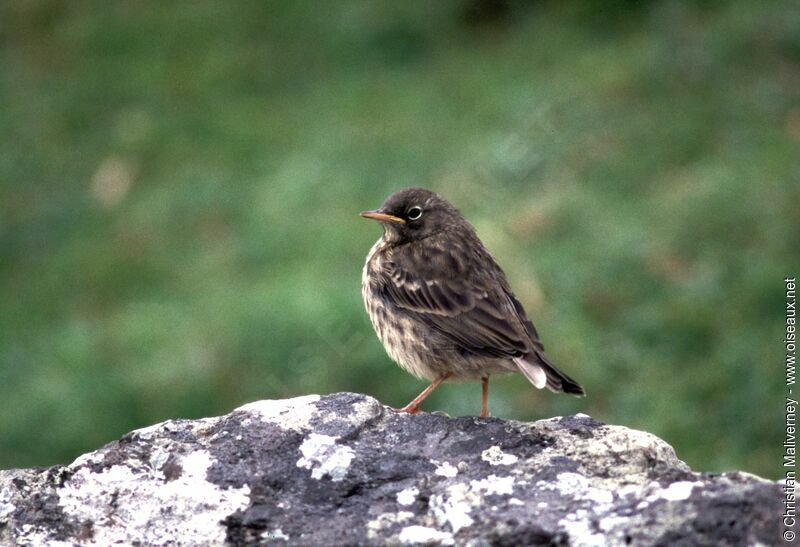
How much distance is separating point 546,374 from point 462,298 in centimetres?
79

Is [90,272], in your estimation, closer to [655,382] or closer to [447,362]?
[655,382]

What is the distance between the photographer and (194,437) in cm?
480

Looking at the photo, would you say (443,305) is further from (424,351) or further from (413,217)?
(413,217)

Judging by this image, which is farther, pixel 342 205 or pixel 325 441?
pixel 342 205

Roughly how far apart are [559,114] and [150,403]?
526 cm

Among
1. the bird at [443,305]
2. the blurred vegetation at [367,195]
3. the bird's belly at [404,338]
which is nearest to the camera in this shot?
the bird at [443,305]

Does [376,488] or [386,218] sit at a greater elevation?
[386,218]

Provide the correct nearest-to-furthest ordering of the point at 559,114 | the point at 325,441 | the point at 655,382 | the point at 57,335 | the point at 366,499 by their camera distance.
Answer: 1. the point at 366,499
2. the point at 325,441
3. the point at 655,382
4. the point at 57,335
5. the point at 559,114

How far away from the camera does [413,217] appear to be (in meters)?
7.63

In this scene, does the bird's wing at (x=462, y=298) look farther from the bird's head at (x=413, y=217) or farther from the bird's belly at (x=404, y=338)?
the bird's head at (x=413, y=217)

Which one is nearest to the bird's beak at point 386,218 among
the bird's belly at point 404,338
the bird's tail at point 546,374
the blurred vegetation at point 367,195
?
the bird's belly at point 404,338

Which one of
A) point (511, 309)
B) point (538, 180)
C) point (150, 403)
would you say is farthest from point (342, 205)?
point (511, 309)

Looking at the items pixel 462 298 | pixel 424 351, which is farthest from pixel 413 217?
pixel 424 351

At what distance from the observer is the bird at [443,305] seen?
6.50 meters
